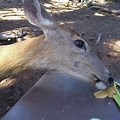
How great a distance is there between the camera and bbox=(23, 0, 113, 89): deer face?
12.3 feet

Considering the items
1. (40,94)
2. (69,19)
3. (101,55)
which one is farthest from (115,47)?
(40,94)

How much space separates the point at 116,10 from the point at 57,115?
21.6 feet

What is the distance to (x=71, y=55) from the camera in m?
3.85

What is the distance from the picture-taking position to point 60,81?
12.7 feet

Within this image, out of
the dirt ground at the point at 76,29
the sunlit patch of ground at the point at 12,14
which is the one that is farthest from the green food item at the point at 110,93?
the sunlit patch of ground at the point at 12,14

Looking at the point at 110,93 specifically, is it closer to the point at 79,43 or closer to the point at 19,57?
the point at 79,43

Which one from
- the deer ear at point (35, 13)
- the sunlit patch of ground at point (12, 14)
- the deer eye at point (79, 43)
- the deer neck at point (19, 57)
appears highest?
the deer ear at point (35, 13)

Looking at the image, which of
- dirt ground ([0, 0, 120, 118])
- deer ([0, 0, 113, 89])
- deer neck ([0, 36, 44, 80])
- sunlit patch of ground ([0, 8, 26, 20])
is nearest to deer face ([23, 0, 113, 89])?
deer ([0, 0, 113, 89])

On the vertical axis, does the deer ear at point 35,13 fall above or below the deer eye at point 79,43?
above

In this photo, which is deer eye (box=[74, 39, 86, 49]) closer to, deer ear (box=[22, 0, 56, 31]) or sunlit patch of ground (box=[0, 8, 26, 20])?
deer ear (box=[22, 0, 56, 31])

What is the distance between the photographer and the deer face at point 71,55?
148 inches

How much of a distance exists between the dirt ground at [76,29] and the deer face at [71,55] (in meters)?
0.79

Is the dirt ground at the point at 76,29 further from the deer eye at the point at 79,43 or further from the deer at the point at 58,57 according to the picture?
the deer eye at the point at 79,43

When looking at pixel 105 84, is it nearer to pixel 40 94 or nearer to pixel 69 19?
pixel 40 94
